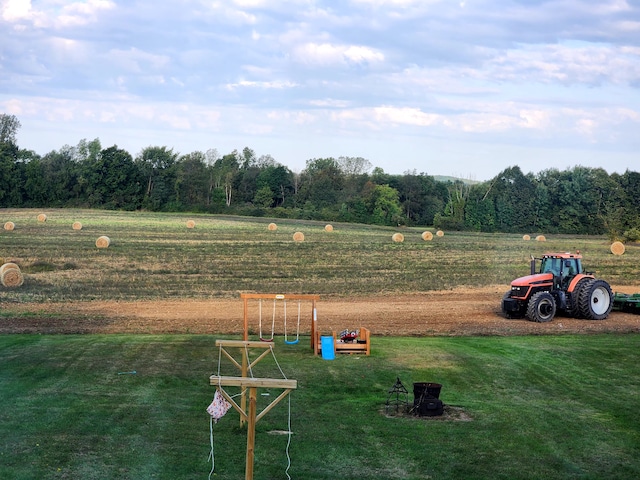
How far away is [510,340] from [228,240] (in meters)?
40.7

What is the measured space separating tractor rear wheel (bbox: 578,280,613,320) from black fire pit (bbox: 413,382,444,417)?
43.8ft

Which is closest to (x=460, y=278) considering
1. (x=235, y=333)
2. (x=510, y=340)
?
(x=510, y=340)

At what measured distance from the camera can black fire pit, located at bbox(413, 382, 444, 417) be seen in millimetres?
15117

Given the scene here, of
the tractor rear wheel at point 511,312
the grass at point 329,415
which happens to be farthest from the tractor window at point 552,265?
the grass at point 329,415

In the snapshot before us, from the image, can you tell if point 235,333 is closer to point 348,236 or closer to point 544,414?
point 544,414

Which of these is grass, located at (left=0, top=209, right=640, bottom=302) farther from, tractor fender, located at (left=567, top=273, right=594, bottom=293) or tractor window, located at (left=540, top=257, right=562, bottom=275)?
tractor fender, located at (left=567, top=273, right=594, bottom=293)

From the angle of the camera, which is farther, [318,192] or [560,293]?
[318,192]

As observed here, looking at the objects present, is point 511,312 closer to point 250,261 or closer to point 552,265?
point 552,265

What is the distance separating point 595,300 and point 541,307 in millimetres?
2075

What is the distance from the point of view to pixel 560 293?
27547 mm

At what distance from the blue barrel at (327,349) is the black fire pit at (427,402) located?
4.87 metres

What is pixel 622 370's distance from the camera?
1956 cm

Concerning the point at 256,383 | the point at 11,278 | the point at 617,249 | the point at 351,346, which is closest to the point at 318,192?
the point at 617,249

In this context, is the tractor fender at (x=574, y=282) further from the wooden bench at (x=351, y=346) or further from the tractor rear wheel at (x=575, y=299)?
the wooden bench at (x=351, y=346)
